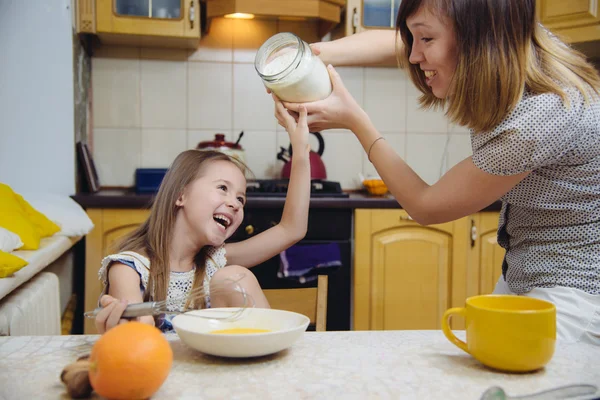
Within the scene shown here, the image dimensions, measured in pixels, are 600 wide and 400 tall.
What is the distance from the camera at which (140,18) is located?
2.54m

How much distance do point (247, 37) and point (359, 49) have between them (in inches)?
62.7

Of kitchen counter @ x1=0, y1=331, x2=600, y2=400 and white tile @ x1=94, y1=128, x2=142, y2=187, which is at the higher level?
white tile @ x1=94, y1=128, x2=142, y2=187

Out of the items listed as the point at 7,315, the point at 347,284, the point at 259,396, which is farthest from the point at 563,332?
the point at 347,284

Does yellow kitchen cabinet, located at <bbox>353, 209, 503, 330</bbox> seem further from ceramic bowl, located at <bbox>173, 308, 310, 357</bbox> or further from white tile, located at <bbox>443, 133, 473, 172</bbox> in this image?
ceramic bowl, located at <bbox>173, 308, 310, 357</bbox>

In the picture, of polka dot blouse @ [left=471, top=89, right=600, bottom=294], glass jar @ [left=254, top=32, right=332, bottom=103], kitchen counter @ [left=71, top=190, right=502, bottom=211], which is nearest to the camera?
polka dot blouse @ [left=471, top=89, right=600, bottom=294]

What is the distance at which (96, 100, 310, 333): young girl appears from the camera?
4.03ft

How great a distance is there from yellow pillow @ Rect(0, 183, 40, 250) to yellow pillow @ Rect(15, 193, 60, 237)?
0.23 feet

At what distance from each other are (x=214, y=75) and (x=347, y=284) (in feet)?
3.84

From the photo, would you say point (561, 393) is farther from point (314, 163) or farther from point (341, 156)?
point (341, 156)

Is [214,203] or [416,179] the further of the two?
[214,203]

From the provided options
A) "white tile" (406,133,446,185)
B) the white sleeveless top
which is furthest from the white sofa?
"white tile" (406,133,446,185)

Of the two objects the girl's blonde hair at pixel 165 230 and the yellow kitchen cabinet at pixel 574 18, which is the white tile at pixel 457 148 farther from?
the girl's blonde hair at pixel 165 230

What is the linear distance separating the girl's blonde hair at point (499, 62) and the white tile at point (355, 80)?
195cm

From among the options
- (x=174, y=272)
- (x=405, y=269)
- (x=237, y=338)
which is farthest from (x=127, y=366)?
(x=405, y=269)
